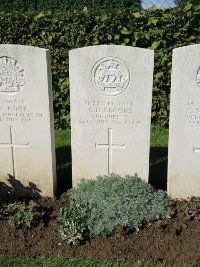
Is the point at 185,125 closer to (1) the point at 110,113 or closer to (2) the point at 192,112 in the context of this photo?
(2) the point at 192,112

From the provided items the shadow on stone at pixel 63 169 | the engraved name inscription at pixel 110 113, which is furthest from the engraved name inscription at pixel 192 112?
the shadow on stone at pixel 63 169

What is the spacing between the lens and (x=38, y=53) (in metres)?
4.24

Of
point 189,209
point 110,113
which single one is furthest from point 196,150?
point 110,113

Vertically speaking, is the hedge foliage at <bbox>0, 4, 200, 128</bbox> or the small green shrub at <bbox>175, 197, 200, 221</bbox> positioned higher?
the hedge foliage at <bbox>0, 4, 200, 128</bbox>

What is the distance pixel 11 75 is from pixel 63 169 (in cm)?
176

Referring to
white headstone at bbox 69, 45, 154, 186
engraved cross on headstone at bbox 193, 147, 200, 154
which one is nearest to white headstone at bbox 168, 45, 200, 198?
Answer: engraved cross on headstone at bbox 193, 147, 200, 154

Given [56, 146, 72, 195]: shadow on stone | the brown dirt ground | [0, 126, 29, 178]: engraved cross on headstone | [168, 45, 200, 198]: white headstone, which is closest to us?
the brown dirt ground

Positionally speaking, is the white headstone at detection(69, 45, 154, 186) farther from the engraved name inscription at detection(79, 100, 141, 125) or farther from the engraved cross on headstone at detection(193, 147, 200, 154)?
the engraved cross on headstone at detection(193, 147, 200, 154)

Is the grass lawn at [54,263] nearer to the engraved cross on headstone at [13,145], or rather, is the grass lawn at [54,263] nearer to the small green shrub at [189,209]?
the small green shrub at [189,209]

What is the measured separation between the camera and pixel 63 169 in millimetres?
5609

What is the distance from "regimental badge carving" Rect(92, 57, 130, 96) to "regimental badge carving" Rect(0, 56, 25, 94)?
81cm

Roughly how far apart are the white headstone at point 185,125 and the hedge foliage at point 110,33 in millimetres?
2749

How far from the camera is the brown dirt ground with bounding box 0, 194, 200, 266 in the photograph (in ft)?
12.2

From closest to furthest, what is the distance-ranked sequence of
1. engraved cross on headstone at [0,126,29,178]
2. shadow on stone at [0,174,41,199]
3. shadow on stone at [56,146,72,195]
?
engraved cross on headstone at [0,126,29,178] → shadow on stone at [0,174,41,199] → shadow on stone at [56,146,72,195]
